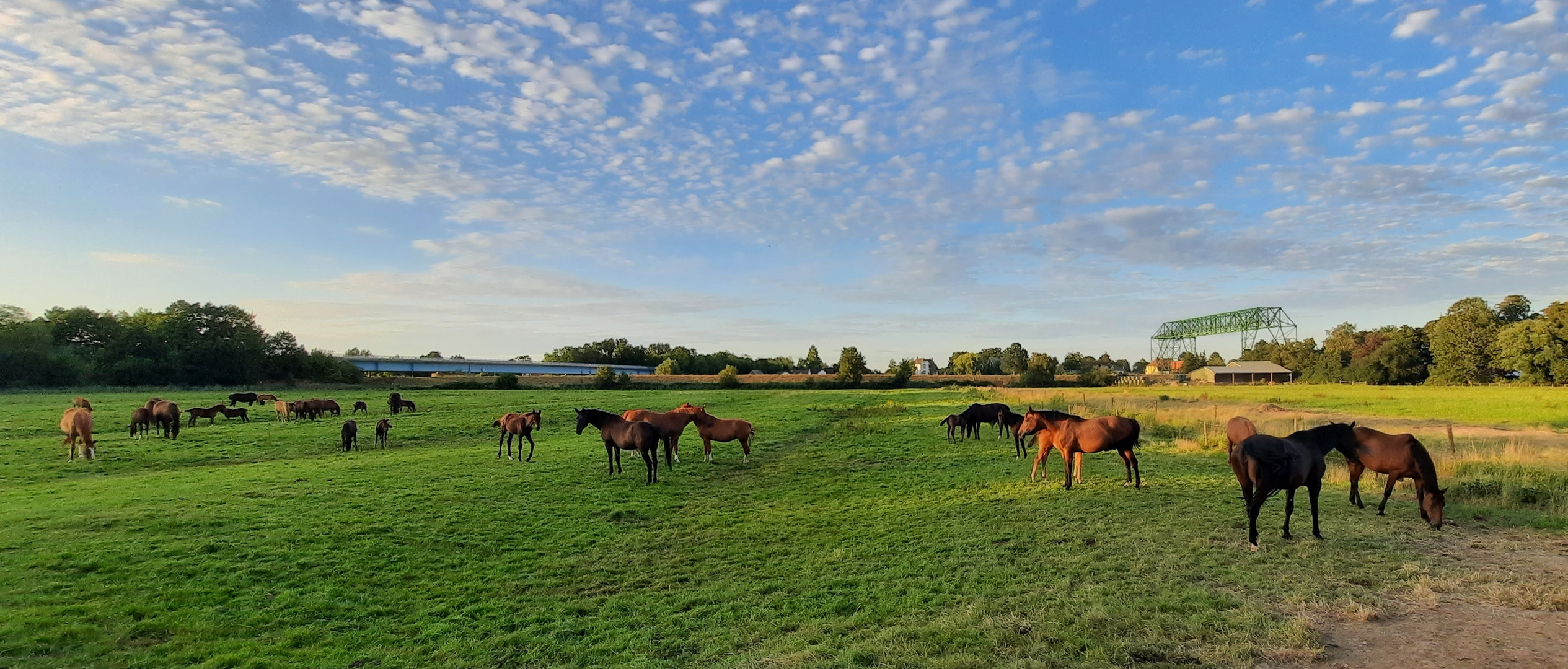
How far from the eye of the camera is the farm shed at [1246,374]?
88.8 m

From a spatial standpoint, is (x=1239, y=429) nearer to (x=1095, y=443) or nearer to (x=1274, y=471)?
(x=1095, y=443)

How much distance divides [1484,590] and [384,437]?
26.7 metres

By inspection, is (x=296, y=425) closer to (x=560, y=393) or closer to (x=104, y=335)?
(x=560, y=393)

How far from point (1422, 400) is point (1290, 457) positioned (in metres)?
48.0

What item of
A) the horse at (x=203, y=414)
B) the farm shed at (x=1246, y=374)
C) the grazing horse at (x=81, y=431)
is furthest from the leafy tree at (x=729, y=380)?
the farm shed at (x=1246, y=374)

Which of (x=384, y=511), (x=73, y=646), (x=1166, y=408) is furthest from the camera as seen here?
(x=1166, y=408)

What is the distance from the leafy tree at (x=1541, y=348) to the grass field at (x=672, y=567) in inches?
2607

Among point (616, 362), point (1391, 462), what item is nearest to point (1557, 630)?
point (1391, 462)

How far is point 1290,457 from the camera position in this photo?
8258 mm

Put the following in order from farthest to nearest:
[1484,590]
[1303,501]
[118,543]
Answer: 1. [1303,501]
2. [118,543]
3. [1484,590]

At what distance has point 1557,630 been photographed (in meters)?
4.98

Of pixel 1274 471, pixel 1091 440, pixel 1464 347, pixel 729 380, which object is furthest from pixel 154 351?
pixel 1464 347

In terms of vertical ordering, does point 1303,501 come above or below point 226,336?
below

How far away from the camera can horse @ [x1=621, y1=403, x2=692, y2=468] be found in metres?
16.9
